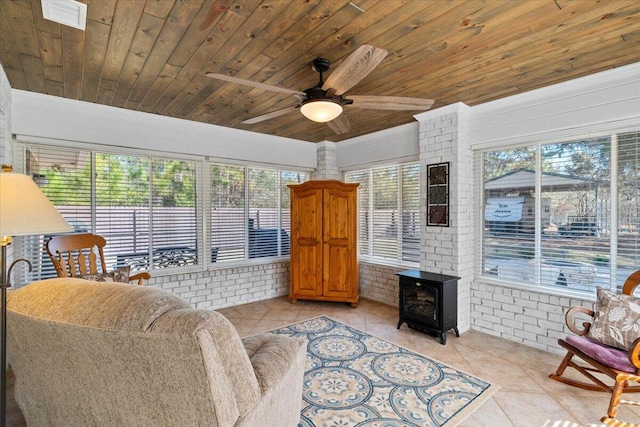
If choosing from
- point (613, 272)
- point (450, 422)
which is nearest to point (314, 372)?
point (450, 422)

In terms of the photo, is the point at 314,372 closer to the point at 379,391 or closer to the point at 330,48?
the point at 379,391

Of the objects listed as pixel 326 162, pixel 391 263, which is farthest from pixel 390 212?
pixel 326 162

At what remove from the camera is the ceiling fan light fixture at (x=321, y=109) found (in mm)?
2275

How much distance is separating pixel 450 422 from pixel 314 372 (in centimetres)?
110

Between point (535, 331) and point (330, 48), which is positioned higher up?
point (330, 48)

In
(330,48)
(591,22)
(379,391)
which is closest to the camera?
(591,22)

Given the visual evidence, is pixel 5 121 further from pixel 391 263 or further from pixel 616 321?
pixel 616 321

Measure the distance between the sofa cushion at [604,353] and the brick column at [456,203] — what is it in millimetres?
1194

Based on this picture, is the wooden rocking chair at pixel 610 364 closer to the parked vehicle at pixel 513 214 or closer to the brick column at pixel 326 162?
the parked vehicle at pixel 513 214

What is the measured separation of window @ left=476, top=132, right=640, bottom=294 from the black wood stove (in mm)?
622

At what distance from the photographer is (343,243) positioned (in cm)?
449

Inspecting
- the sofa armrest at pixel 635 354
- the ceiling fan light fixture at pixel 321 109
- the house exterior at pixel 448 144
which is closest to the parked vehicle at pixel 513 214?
the house exterior at pixel 448 144

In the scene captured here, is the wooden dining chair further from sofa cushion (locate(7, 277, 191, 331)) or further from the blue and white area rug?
the blue and white area rug

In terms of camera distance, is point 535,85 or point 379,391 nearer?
point 379,391
